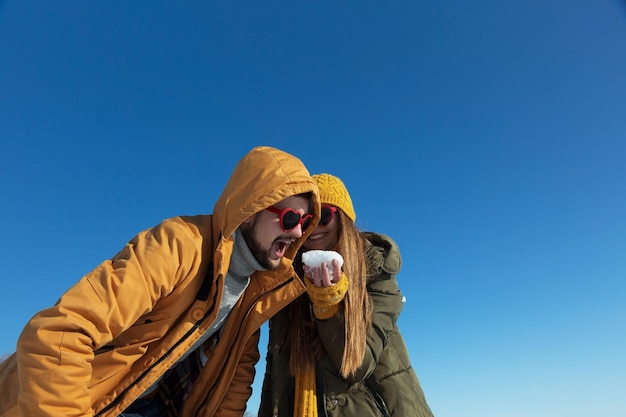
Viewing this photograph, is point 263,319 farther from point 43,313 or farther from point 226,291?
point 43,313

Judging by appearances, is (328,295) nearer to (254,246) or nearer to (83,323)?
(254,246)

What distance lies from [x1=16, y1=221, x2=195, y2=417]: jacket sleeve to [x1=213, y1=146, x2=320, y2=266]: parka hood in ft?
2.08

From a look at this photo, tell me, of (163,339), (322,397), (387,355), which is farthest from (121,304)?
(387,355)

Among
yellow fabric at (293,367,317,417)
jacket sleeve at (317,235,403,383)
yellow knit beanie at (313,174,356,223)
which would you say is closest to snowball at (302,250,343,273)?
jacket sleeve at (317,235,403,383)

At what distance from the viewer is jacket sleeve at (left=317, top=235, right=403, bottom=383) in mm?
4570

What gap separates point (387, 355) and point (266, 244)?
192 centimetres

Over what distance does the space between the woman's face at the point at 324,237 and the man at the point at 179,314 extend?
1.57 ft

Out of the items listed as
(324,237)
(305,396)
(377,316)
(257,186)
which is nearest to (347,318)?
(377,316)

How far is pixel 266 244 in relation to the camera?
4191mm

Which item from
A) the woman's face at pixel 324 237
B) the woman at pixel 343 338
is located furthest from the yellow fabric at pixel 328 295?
the woman's face at pixel 324 237

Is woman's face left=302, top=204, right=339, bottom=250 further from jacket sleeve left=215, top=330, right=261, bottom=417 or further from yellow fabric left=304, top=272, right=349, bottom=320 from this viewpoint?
jacket sleeve left=215, top=330, right=261, bottom=417

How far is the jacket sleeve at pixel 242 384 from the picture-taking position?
468 centimetres

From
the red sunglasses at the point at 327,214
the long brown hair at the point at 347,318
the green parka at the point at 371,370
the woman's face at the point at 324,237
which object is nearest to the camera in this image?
the long brown hair at the point at 347,318

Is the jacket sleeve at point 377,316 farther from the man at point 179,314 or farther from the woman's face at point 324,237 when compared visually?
the man at point 179,314
